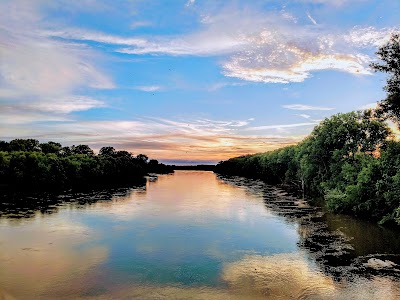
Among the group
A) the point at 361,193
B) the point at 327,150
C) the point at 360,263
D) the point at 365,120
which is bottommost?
the point at 360,263

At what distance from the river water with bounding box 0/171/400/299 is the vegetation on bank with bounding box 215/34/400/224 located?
245cm

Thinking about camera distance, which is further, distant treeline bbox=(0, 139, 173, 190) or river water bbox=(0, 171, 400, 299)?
distant treeline bbox=(0, 139, 173, 190)

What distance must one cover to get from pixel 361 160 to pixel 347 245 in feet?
65.0

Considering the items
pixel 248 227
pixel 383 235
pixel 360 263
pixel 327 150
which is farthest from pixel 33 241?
pixel 327 150

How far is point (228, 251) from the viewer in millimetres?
24188

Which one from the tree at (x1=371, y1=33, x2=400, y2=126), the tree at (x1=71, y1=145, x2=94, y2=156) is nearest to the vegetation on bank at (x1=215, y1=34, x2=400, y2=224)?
the tree at (x1=371, y1=33, x2=400, y2=126)

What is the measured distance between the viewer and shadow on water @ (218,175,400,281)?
20.1 m

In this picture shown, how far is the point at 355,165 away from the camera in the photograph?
43.8 m

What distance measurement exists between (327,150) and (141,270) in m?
41.3

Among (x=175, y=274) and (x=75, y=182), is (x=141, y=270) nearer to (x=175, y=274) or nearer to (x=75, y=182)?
(x=175, y=274)

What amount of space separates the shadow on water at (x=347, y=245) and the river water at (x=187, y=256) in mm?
79

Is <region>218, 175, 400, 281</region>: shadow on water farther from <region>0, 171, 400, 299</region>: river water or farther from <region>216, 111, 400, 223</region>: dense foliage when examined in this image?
<region>216, 111, 400, 223</region>: dense foliage

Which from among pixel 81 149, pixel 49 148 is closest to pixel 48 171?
pixel 49 148

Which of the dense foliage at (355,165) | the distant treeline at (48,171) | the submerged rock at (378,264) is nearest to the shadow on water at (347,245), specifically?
the submerged rock at (378,264)
